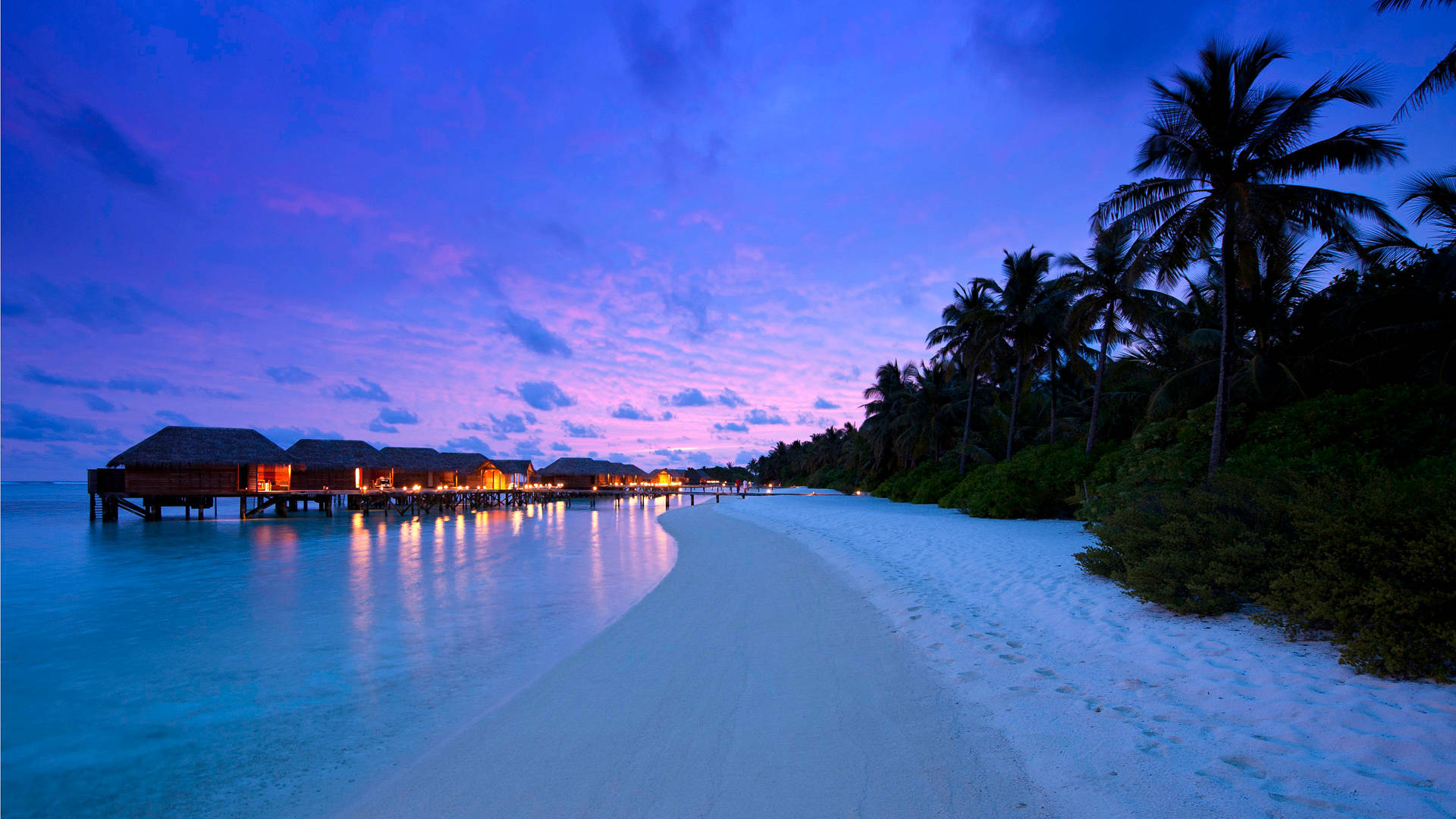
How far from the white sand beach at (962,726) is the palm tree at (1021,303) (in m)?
21.3

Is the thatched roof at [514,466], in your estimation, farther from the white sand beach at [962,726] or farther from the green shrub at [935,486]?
the white sand beach at [962,726]

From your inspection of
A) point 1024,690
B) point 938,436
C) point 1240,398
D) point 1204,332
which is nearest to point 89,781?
point 1024,690

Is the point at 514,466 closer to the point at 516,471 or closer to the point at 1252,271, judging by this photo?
the point at 516,471

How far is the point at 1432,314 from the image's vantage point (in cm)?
1370

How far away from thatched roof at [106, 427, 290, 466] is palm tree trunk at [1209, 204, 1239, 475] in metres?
48.8

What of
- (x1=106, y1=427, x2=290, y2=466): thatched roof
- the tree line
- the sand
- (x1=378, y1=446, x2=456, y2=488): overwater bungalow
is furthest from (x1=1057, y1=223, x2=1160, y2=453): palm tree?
(x1=378, y1=446, x2=456, y2=488): overwater bungalow

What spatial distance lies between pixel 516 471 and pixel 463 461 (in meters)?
10.7

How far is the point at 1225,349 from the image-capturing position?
1271 cm

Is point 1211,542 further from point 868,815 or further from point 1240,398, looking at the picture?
point 1240,398

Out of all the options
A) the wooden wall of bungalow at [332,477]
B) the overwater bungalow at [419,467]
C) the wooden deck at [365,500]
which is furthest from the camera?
the overwater bungalow at [419,467]

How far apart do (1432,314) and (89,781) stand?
23039mm

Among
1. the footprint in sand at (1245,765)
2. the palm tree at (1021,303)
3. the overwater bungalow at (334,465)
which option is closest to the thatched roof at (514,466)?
the overwater bungalow at (334,465)

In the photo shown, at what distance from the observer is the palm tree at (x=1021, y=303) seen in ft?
88.2

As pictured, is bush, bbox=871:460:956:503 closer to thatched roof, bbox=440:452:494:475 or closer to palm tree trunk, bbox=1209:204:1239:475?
palm tree trunk, bbox=1209:204:1239:475
